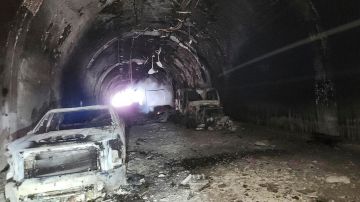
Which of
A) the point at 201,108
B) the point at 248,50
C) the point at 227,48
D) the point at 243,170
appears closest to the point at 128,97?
the point at 201,108

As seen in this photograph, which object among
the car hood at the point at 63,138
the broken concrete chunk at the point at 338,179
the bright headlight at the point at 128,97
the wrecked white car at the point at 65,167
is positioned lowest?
the broken concrete chunk at the point at 338,179

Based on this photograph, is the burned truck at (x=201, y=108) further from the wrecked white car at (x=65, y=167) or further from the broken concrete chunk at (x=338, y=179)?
the wrecked white car at (x=65, y=167)

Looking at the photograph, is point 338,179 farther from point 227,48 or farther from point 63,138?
point 227,48

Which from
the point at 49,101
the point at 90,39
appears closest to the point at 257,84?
the point at 90,39

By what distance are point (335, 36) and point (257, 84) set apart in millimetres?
3860

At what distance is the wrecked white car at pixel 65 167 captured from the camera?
153 inches

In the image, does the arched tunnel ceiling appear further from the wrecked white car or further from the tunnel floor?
the wrecked white car

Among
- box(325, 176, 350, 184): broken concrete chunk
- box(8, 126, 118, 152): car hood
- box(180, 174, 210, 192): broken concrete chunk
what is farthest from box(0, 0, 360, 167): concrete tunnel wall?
box(180, 174, 210, 192): broken concrete chunk

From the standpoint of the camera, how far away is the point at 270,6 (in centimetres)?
753

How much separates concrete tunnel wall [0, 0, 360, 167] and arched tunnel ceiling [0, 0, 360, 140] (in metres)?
0.02

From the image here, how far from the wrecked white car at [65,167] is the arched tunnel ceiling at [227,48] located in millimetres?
2091

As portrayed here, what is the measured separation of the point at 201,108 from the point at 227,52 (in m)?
2.31

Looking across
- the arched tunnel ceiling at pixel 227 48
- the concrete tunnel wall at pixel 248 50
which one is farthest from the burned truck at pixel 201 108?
the concrete tunnel wall at pixel 248 50

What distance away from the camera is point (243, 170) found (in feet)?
17.7
